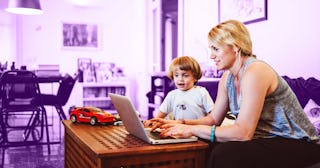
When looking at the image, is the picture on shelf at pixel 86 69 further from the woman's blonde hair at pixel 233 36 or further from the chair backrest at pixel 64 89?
the woman's blonde hair at pixel 233 36

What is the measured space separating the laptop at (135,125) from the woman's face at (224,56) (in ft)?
1.19

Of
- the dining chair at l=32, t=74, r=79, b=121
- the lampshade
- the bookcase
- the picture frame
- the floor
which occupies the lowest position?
the floor

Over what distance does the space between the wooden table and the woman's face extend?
1.25 ft

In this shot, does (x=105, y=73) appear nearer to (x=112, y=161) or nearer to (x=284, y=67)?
(x=284, y=67)

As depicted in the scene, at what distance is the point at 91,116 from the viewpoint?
1835 mm

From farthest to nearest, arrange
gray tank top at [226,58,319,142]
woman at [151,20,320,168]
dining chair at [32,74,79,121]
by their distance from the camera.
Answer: dining chair at [32,74,79,121] → gray tank top at [226,58,319,142] → woman at [151,20,320,168]

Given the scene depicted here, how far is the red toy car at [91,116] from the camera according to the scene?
1.81 m

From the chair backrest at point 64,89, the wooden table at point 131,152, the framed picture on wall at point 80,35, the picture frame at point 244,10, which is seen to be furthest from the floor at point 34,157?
the framed picture on wall at point 80,35

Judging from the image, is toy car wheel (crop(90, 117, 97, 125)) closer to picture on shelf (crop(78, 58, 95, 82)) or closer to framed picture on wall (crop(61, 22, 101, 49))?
picture on shelf (crop(78, 58, 95, 82))

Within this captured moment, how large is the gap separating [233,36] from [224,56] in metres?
0.09

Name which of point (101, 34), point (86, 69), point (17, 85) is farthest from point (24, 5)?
point (101, 34)

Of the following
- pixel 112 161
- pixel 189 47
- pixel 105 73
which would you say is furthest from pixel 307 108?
pixel 105 73

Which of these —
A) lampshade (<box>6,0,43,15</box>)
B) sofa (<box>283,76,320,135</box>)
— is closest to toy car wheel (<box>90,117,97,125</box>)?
sofa (<box>283,76,320,135</box>)

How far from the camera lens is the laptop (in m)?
1.29
